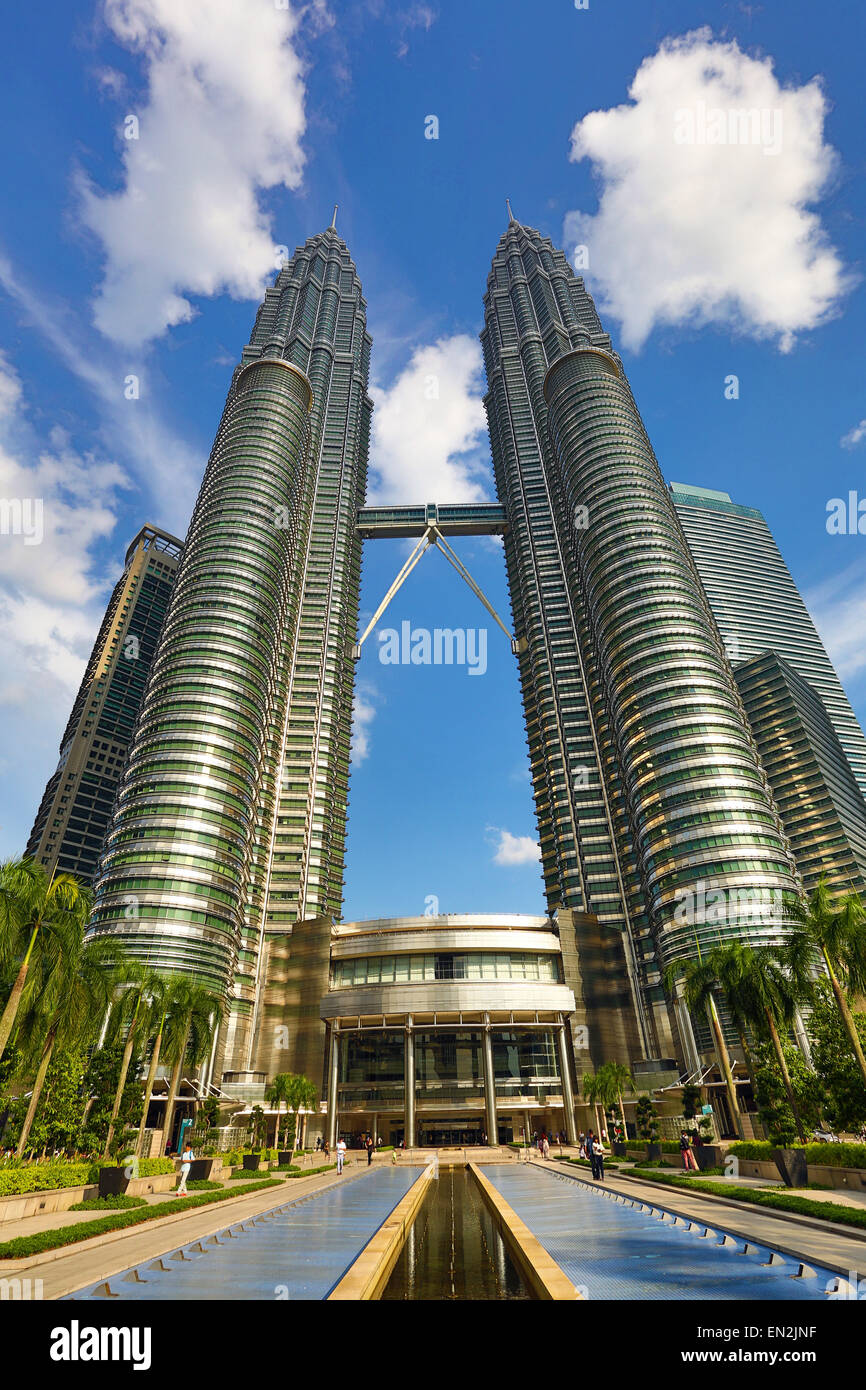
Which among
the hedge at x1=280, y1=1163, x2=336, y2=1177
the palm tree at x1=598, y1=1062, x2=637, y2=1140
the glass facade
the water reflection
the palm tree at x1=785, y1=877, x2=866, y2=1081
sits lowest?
the water reflection

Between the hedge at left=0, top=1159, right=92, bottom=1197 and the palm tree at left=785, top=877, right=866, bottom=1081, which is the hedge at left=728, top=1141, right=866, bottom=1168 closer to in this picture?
the palm tree at left=785, top=877, right=866, bottom=1081

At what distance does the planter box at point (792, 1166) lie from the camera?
26.7 metres

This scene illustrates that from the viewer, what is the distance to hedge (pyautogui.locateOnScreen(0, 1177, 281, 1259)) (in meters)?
14.6

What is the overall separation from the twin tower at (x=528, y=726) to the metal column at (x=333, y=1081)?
60.0 feet

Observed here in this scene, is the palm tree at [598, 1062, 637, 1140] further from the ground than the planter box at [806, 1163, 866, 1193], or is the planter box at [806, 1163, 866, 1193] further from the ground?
the palm tree at [598, 1062, 637, 1140]

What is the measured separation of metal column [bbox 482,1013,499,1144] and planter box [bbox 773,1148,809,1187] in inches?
2318

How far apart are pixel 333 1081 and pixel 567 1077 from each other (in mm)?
27876

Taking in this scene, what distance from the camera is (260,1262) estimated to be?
45.1 ft

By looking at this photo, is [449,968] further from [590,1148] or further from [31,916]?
[31,916]

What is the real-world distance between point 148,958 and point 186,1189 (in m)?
66.1

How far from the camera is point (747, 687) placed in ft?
558

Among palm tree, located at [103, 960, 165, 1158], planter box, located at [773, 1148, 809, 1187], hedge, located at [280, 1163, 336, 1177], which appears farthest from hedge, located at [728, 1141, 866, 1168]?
palm tree, located at [103, 960, 165, 1158]
